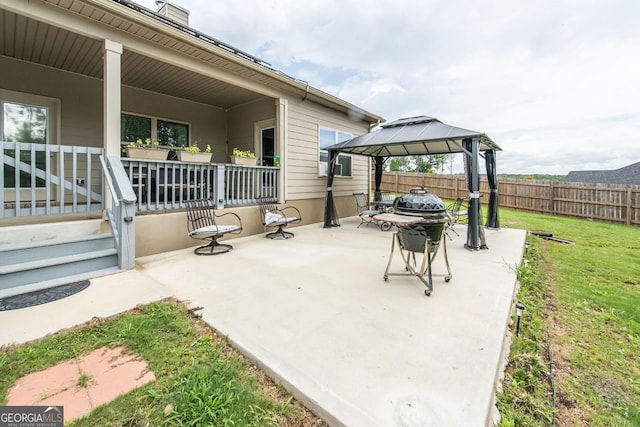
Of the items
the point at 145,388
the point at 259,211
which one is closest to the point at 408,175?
the point at 259,211

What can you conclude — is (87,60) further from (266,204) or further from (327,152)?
(327,152)

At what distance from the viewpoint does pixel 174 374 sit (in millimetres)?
1773

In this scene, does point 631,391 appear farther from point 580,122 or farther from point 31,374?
point 580,122

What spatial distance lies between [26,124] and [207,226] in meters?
4.08

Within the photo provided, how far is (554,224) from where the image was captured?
377 inches

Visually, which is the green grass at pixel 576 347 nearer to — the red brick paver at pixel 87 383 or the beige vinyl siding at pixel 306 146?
the red brick paver at pixel 87 383

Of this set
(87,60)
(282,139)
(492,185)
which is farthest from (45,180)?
(492,185)

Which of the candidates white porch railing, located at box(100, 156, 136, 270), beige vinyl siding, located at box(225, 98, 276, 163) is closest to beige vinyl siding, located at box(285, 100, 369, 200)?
beige vinyl siding, located at box(225, 98, 276, 163)

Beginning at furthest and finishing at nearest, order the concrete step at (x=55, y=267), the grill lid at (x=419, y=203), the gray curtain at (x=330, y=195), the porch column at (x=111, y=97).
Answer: the gray curtain at (x=330, y=195), the porch column at (x=111, y=97), the grill lid at (x=419, y=203), the concrete step at (x=55, y=267)

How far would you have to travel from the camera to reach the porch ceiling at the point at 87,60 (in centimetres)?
420

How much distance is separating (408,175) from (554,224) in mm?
8177

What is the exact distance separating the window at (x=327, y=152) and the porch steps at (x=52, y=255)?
18.0 ft

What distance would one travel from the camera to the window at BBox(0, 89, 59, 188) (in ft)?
16.7

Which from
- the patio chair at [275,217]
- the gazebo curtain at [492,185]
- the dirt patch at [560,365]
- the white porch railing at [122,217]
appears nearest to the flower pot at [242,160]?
the patio chair at [275,217]
